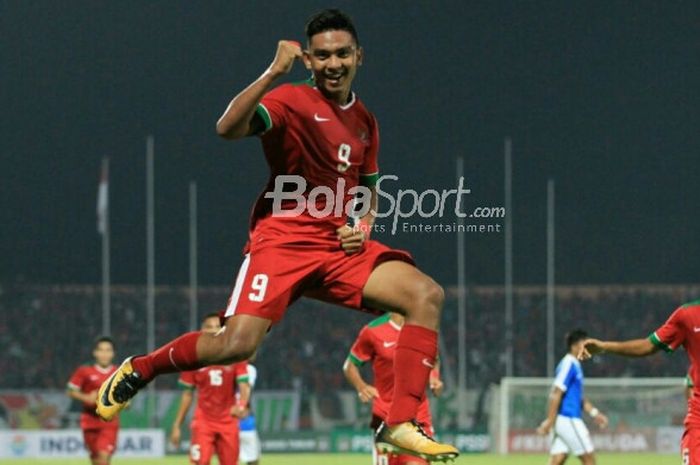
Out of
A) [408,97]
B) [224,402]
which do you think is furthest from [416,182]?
[224,402]

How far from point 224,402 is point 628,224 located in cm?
2197

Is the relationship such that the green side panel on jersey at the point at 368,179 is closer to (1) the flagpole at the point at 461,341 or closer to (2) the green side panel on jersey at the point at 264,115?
(2) the green side panel on jersey at the point at 264,115

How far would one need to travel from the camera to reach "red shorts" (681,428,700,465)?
10203mm

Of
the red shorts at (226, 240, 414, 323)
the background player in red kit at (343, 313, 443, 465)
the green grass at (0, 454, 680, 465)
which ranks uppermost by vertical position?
the red shorts at (226, 240, 414, 323)

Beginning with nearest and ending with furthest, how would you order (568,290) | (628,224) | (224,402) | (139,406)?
(224,402) < (139,406) < (568,290) < (628,224)

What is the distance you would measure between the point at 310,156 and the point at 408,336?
1053 millimetres

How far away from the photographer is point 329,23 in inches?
283

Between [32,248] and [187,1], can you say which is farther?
[187,1]

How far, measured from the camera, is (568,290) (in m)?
32.3

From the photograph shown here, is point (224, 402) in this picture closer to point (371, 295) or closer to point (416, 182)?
point (371, 295)

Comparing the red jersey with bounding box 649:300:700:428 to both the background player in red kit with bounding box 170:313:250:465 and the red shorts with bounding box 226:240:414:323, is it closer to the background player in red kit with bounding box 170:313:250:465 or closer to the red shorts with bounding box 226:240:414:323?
the red shorts with bounding box 226:240:414:323

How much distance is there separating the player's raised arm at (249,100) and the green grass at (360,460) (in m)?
17.4

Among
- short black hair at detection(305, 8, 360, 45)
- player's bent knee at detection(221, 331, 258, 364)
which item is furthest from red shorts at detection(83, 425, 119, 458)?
short black hair at detection(305, 8, 360, 45)

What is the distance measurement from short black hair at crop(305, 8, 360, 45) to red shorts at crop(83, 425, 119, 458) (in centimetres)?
1103
